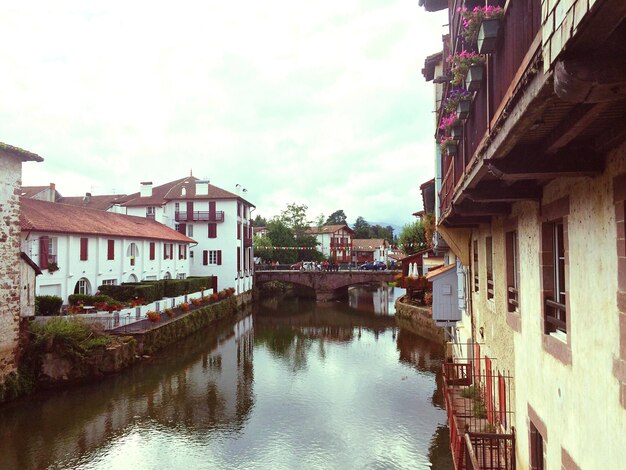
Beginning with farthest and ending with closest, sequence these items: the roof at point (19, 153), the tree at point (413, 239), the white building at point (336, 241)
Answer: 1. the white building at point (336, 241)
2. the tree at point (413, 239)
3. the roof at point (19, 153)

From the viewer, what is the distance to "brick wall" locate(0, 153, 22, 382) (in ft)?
53.0

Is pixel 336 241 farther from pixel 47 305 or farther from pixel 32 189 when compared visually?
pixel 47 305

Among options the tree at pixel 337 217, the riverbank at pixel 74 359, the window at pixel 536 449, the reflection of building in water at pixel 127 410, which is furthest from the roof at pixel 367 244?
the window at pixel 536 449

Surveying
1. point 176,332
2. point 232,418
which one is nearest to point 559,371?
point 232,418

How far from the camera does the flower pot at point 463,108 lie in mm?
6680

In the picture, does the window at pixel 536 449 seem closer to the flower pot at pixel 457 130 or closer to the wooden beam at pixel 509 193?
the wooden beam at pixel 509 193

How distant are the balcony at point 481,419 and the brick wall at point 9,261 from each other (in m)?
14.4

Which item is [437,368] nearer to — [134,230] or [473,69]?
[473,69]

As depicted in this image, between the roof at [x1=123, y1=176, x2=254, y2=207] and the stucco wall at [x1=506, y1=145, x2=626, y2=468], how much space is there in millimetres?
41647

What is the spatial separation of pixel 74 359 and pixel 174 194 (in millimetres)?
31051

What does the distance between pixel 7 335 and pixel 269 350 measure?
518 inches

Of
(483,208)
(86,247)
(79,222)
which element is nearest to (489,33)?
(483,208)

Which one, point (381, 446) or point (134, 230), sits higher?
point (134, 230)

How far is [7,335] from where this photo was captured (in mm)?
16453
